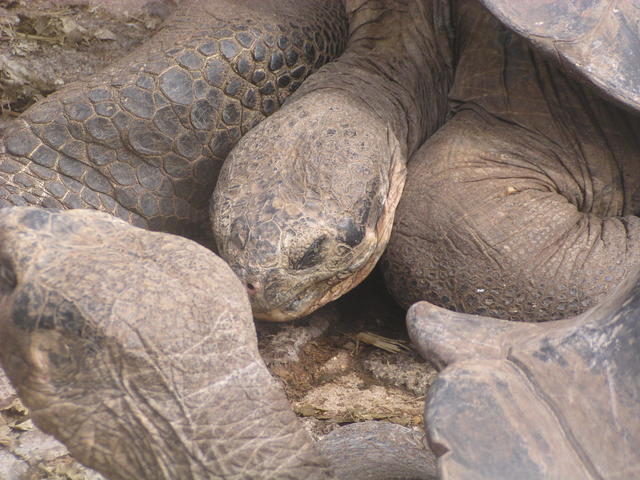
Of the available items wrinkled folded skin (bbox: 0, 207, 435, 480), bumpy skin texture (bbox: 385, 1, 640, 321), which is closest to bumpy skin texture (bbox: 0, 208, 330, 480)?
wrinkled folded skin (bbox: 0, 207, 435, 480)

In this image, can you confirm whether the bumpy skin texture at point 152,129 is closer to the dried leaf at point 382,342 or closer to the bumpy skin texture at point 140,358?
the dried leaf at point 382,342

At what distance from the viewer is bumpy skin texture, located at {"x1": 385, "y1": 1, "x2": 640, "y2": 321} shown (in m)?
2.71

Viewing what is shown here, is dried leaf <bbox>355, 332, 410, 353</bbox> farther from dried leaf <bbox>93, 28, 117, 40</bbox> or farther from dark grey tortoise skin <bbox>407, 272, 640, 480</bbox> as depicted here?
dried leaf <bbox>93, 28, 117, 40</bbox>

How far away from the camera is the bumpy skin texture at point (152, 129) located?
297 cm

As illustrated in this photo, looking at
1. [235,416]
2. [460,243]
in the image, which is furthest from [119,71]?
[235,416]

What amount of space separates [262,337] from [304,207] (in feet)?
2.11

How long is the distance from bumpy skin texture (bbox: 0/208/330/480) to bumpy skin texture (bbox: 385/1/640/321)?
4.30 feet

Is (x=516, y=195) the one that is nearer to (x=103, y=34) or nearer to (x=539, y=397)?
(x=539, y=397)

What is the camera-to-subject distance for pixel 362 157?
2.59m

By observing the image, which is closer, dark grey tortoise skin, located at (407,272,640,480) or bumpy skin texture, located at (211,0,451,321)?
dark grey tortoise skin, located at (407,272,640,480)

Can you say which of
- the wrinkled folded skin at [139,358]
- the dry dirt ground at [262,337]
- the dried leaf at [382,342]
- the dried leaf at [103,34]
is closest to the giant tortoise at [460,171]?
the dried leaf at [382,342]

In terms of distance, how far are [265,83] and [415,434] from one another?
4.86 ft

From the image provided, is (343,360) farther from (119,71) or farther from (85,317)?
(85,317)

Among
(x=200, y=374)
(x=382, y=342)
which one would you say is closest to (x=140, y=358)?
(x=200, y=374)
